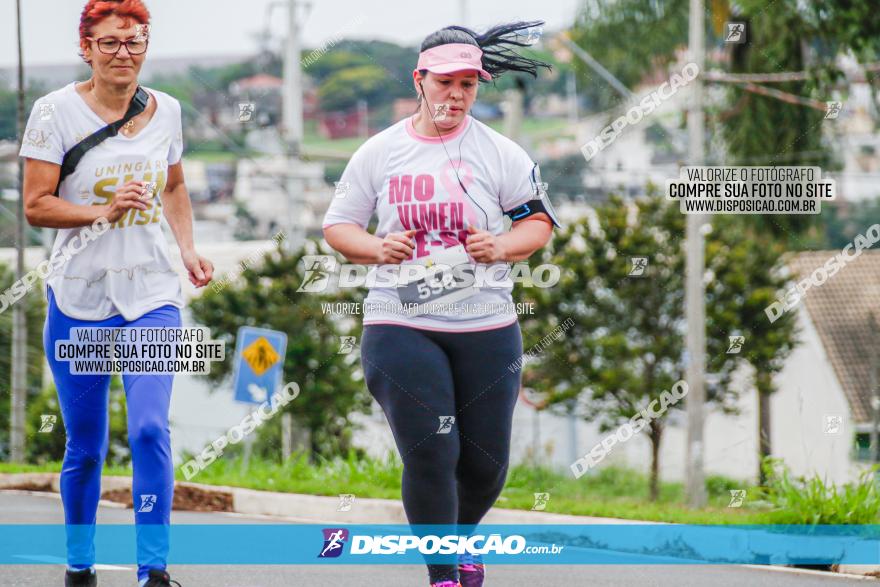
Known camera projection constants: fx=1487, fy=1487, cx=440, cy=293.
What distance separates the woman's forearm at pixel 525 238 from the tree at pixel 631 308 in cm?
1621

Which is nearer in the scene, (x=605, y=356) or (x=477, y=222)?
(x=477, y=222)

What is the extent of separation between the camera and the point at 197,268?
4852 millimetres

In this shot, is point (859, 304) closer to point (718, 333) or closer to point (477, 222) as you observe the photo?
point (718, 333)

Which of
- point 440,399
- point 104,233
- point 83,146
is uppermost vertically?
point 83,146

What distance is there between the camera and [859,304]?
4634 centimetres

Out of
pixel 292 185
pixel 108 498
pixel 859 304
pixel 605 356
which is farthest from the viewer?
pixel 859 304

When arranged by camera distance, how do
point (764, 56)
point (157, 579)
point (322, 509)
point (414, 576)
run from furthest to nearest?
point (764, 56) < point (322, 509) < point (414, 576) < point (157, 579)

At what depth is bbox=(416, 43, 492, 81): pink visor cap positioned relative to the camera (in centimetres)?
457

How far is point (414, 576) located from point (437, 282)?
1996 mm

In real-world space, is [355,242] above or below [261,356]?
above

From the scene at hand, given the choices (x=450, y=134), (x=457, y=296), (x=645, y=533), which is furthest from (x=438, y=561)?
(x=645, y=533)

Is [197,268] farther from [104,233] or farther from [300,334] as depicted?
[300,334]

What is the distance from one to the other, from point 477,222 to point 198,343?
1.87m

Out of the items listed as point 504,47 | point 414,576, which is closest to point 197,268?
point 504,47
